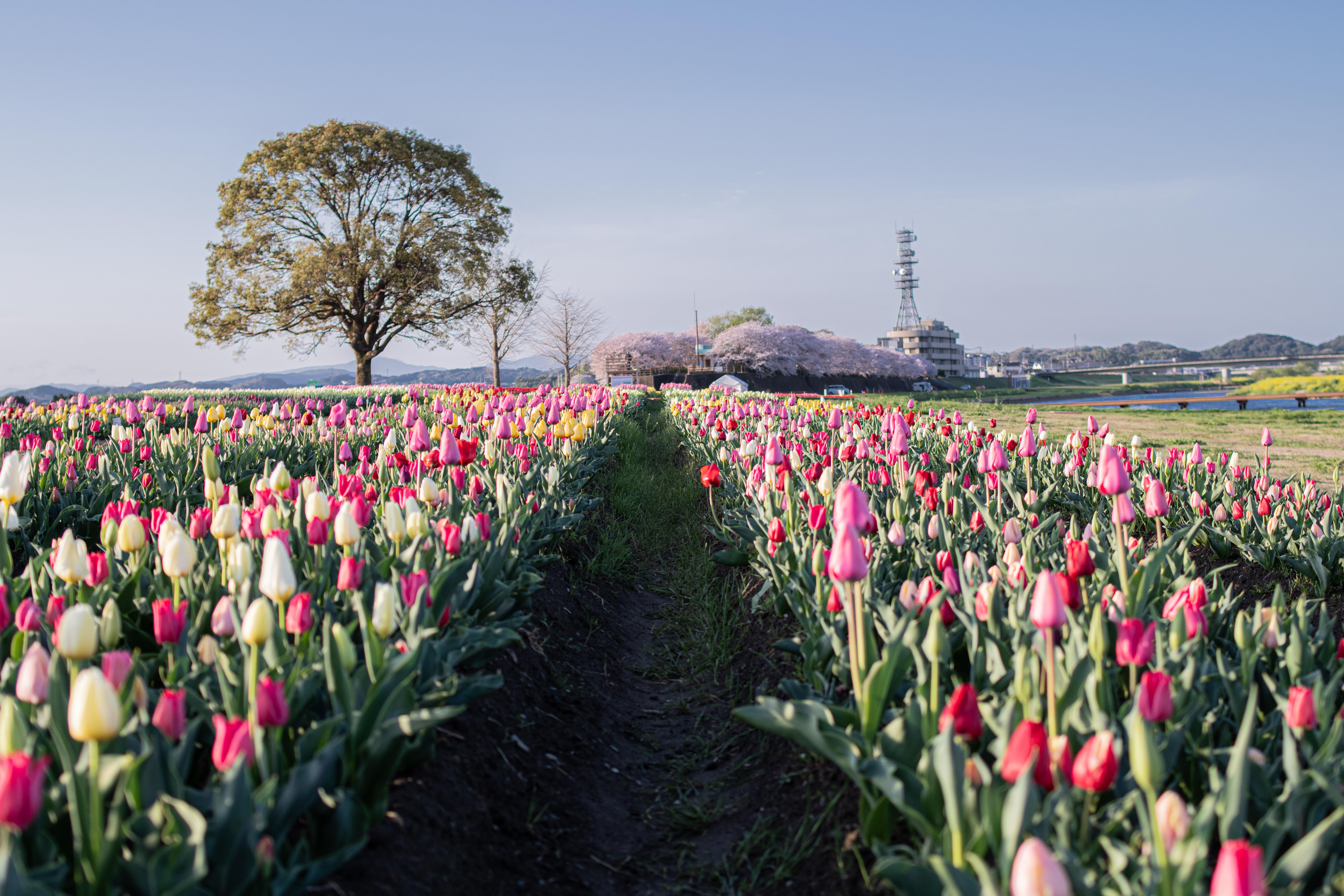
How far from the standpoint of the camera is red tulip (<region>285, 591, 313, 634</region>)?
2201 millimetres

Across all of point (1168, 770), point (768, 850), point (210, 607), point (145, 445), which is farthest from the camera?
point (145, 445)

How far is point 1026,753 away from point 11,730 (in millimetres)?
1966

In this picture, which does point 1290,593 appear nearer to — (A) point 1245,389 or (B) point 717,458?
(B) point 717,458

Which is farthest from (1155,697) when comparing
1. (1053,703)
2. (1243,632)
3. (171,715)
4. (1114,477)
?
(171,715)

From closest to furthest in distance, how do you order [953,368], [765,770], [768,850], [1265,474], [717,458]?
[768,850], [765,770], [1265,474], [717,458], [953,368]

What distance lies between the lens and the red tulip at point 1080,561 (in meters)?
2.37

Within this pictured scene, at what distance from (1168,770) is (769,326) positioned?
69.5 m

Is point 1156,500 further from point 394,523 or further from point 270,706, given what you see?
point 270,706

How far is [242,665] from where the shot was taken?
2.33m

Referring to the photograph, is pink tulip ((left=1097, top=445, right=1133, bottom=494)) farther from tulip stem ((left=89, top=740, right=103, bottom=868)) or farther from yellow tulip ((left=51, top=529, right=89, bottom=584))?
yellow tulip ((left=51, top=529, right=89, bottom=584))

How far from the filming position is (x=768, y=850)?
2.47 m

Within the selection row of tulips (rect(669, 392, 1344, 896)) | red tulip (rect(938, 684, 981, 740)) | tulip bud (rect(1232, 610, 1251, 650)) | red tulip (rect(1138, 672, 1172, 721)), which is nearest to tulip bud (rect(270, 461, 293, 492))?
row of tulips (rect(669, 392, 1344, 896))

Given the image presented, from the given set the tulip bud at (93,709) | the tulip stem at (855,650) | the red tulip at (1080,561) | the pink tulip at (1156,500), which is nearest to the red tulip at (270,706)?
the tulip bud at (93,709)

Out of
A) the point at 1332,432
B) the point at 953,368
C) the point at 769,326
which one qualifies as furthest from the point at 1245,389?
the point at 953,368
